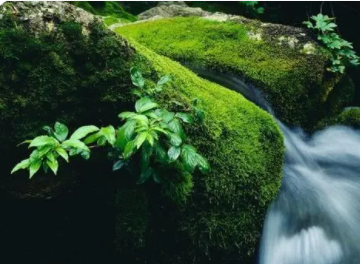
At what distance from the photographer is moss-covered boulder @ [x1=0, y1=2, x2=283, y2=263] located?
2.38 metres

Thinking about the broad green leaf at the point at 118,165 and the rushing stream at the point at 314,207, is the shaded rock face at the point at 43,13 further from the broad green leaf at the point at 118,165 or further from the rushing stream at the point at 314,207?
the rushing stream at the point at 314,207

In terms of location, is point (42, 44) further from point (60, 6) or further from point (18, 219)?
point (18, 219)

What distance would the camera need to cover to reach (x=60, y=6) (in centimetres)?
255

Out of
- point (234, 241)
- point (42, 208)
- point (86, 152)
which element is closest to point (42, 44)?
point (86, 152)

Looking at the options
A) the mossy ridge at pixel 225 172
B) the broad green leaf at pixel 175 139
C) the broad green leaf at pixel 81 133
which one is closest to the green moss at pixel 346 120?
the mossy ridge at pixel 225 172

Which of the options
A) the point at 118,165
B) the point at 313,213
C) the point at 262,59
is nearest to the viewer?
the point at 118,165

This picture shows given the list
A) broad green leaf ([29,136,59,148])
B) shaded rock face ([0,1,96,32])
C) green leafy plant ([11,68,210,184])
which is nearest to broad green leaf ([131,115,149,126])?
green leafy plant ([11,68,210,184])

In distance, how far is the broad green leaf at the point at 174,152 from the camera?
2.29 metres

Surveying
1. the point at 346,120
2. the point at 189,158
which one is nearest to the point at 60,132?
the point at 189,158

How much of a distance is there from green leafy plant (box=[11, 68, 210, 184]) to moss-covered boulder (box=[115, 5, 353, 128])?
90.2 inches

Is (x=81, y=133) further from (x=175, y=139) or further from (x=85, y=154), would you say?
(x=175, y=139)

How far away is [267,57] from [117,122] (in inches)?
110

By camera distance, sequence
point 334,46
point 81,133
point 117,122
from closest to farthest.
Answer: point 81,133 < point 117,122 < point 334,46

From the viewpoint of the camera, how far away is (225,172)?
113 inches
